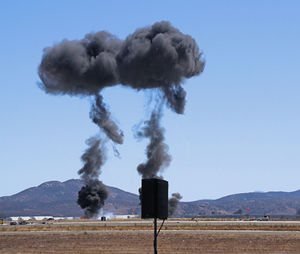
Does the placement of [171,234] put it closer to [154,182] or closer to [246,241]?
[246,241]

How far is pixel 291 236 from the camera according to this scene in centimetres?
6056

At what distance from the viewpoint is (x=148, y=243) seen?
178ft

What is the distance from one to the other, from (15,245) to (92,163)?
293 ft

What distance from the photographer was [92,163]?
479 feet

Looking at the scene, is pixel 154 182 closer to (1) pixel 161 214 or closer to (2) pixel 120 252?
(1) pixel 161 214

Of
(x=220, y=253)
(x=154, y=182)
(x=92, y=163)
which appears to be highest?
(x=92, y=163)

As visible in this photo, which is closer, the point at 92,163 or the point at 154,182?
the point at 154,182

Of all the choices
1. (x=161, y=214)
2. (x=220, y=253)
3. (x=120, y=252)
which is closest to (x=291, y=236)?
(x=220, y=253)

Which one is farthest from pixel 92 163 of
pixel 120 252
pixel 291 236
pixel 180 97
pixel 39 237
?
pixel 120 252

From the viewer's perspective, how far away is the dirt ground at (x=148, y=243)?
4862 cm

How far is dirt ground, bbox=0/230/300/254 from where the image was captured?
→ 4862 cm

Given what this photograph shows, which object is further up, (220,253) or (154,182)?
(154,182)

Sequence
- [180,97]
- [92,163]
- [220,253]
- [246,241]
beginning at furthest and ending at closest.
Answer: [92,163] → [180,97] → [246,241] → [220,253]

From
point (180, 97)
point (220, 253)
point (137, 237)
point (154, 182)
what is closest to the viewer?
point (154, 182)
